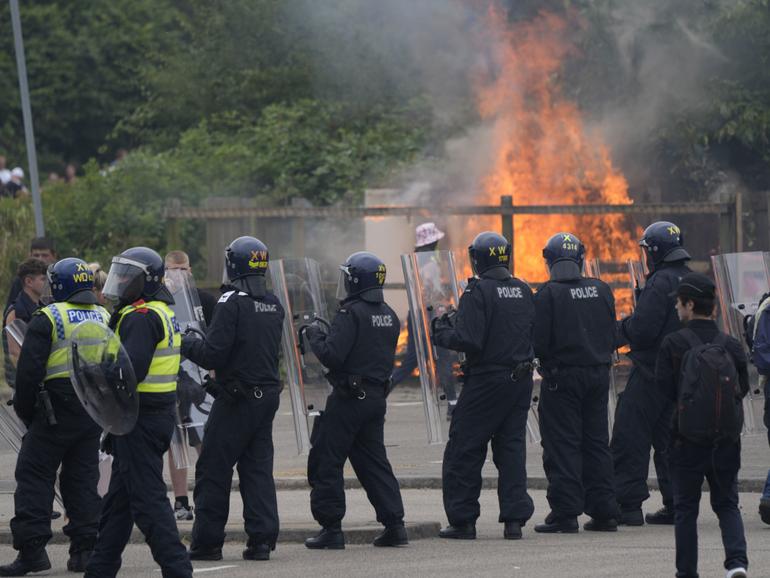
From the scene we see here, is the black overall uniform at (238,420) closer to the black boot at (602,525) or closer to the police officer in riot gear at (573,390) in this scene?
the police officer in riot gear at (573,390)

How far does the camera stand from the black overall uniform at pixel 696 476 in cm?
796

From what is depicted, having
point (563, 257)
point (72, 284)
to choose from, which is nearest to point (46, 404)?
point (72, 284)

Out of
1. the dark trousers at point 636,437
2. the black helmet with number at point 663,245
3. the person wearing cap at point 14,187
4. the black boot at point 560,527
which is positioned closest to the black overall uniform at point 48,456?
the black boot at point 560,527

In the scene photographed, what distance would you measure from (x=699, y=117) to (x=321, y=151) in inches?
245

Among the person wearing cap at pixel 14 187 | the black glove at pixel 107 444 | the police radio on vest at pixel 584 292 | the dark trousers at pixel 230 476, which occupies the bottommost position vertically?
the dark trousers at pixel 230 476

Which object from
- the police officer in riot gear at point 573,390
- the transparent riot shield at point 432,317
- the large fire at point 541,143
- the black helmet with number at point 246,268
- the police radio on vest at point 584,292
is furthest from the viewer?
the large fire at point 541,143

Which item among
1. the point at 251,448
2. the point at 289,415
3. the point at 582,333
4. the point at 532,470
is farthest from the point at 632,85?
the point at 251,448

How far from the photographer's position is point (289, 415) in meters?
16.8

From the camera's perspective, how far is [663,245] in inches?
419

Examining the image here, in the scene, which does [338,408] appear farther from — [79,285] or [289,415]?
[289,415]

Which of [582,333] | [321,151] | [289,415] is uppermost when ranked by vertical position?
[321,151]

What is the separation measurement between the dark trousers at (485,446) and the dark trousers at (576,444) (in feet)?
0.96

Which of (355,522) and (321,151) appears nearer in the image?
(355,522)

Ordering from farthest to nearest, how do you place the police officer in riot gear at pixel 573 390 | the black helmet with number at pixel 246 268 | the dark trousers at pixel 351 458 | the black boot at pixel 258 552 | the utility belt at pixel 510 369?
the police officer in riot gear at pixel 573 390
the utility belt at pixel 510 369
the dark trousers at pixel 351 458
the black helmet with number at pixel 246 268
the black boot at pixel 258 552
